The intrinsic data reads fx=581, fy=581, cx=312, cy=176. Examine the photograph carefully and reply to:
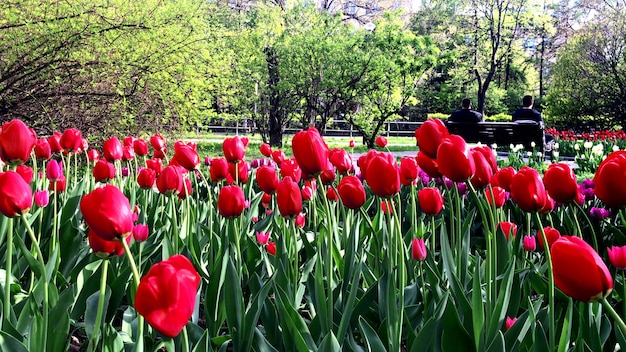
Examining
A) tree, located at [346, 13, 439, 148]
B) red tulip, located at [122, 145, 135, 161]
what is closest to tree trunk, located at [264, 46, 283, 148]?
tree, located at [346, 13, 439, 148]

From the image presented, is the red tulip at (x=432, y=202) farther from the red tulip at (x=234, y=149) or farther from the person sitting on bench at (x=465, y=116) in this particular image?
the person sitting on bench at (x=465, y=116)

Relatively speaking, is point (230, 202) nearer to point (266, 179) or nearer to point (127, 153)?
point (266, 179)

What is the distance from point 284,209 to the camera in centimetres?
162

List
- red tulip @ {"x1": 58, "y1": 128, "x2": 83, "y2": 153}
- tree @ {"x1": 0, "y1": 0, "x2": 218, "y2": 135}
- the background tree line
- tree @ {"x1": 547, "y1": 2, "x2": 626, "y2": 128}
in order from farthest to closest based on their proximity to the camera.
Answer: tree @ {"x1": 547, "y1": 2, "x2": 626, "y2": 128} → the background tree line → tree @ {"x1": 0, "y1": 0, "x2": 218, "y2": 135} → red tulip @ {"x1": 58, "y1": 128, "x2": 83, "y2": 153}

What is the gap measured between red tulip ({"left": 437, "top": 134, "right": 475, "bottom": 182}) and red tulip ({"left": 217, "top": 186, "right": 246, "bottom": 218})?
66 centimetres

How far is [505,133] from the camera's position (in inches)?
405

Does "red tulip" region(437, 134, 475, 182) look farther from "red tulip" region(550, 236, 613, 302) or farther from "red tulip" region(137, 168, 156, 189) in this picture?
"red tulip" region(137, 168, 156, 189)

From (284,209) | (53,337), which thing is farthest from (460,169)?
(53,337)

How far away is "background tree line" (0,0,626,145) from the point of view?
23.1 feet

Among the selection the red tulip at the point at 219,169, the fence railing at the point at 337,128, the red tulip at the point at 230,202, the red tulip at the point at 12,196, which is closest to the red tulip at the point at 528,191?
the red tulip at the point at 230,202

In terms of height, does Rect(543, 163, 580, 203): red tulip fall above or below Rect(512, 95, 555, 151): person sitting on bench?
above

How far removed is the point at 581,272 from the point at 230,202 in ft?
3.55

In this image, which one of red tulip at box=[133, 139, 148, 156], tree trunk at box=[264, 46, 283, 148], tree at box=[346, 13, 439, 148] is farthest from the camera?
tree trunk at box=[264, 46, 283, 148]

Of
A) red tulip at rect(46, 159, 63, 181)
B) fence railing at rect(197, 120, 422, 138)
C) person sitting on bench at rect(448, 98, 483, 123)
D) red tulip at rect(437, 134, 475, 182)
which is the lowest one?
fence railing at rect(197, 120, 422, 138)
